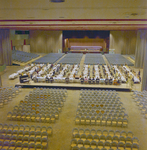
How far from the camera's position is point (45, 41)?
4028 cm

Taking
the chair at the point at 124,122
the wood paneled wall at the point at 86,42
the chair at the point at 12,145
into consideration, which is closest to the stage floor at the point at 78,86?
the chair at the point at 124,122

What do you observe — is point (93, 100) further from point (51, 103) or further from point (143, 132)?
point (143, 132)

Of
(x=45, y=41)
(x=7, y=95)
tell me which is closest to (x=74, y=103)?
(x=7, y=95)

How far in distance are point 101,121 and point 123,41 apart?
33.6 meters

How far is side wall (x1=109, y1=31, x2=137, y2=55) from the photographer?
3834 centimetres

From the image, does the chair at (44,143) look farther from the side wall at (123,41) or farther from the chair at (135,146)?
the side wall at (123,41)

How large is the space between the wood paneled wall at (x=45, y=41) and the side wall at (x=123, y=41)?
13.2m

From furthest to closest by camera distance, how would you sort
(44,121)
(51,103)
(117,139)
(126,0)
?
(51,103), (44,121), (117,139), (126,0)

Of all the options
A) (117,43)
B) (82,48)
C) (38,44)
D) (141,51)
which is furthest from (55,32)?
(141,51)

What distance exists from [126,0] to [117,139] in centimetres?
591

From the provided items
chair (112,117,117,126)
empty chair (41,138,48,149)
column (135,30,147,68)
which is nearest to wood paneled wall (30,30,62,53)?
column (135,30,147,68)

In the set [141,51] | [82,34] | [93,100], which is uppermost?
[82,34]

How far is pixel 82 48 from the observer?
44.7 metres

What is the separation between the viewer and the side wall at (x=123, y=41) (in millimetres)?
38344
